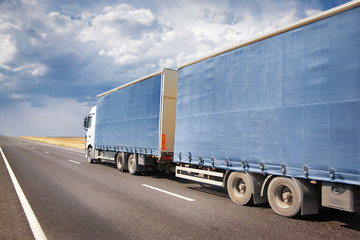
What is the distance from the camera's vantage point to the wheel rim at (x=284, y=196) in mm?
5613

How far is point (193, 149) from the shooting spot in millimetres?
8188

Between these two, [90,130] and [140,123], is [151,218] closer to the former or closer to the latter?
[140,123]

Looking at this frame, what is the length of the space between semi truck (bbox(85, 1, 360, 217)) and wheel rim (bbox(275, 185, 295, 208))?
0.07 feet

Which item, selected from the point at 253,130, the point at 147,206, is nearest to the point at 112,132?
the point at 147,206

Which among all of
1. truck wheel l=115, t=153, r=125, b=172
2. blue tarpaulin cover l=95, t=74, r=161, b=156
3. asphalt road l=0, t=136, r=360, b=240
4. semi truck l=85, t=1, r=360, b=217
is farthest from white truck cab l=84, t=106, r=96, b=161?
semi truck l=85, t=1, r=360, b=217

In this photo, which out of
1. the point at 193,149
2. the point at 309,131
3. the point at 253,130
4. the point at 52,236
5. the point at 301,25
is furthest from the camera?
the point at 193,149

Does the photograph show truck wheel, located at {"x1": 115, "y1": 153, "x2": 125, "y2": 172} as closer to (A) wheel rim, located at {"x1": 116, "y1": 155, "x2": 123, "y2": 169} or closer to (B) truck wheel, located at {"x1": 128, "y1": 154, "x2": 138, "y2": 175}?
(A) wheel rim, located at {"x1": 116, "y1": 155, "x2": 123, "y2": 169}

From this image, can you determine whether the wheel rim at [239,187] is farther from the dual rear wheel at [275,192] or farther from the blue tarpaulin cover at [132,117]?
the blue tarpaulin cover at [132,117]

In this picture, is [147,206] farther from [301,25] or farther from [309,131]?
[301,25]

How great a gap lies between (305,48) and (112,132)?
1065 cm

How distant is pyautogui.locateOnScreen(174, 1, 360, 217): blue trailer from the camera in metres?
4.68

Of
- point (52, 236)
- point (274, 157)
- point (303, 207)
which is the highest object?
point (274, 157)

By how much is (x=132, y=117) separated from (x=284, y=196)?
7960 millimetres

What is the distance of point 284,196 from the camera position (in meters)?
5.70
